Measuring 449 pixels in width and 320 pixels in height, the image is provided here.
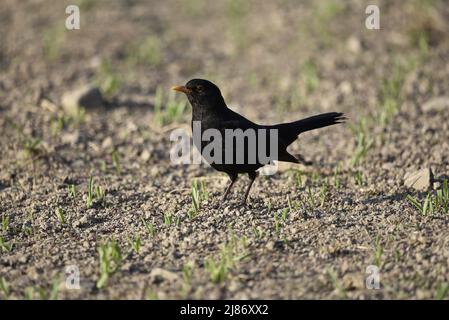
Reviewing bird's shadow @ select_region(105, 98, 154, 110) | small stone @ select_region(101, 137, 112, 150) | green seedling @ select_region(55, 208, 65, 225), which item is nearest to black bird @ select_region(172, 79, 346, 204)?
green seedling @ select_region(55, 208, 65, 225)

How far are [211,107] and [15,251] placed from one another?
2082 millimetres

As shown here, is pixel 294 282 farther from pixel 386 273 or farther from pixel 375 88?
pixel 375 88

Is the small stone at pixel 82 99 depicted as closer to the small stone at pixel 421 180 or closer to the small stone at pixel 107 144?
the small stone at pixel 107 144

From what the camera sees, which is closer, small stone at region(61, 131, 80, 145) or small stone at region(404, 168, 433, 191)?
small stone at region(404, 168, 433, 191)

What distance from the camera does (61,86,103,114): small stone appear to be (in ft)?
28.6

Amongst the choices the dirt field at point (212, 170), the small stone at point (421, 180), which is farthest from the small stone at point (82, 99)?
the small stone at point (421, 180)

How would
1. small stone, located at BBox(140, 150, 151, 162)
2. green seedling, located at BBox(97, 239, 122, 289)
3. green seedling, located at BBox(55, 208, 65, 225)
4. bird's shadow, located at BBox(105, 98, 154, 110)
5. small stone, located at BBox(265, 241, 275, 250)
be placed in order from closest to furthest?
1. green seedling, located at BBox(97, 239, 122, 289)
2. small stone, located at BBox(265, 241, 275, 250)
3. green seedling, located at BBox(55, 208, 65, 225)
4. small stone, located at BBox(140, 150, 151, 162)
5. bird's shadow, located at BBox(105, 98, 154, 110)

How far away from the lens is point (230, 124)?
625cm

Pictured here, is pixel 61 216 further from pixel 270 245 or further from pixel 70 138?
pixel 70 138

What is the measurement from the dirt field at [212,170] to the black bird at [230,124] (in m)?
0.32

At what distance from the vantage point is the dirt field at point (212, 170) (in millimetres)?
4879

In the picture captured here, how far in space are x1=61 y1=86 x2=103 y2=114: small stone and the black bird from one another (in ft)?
8.42

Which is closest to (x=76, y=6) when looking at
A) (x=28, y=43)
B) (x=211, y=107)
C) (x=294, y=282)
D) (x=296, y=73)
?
(x=28, y=43)

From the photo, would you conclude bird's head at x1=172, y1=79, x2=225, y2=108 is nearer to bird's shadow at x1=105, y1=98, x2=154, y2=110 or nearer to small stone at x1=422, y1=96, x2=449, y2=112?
bird's shadow at x1=105, y1=98, x2=154, y2=110
